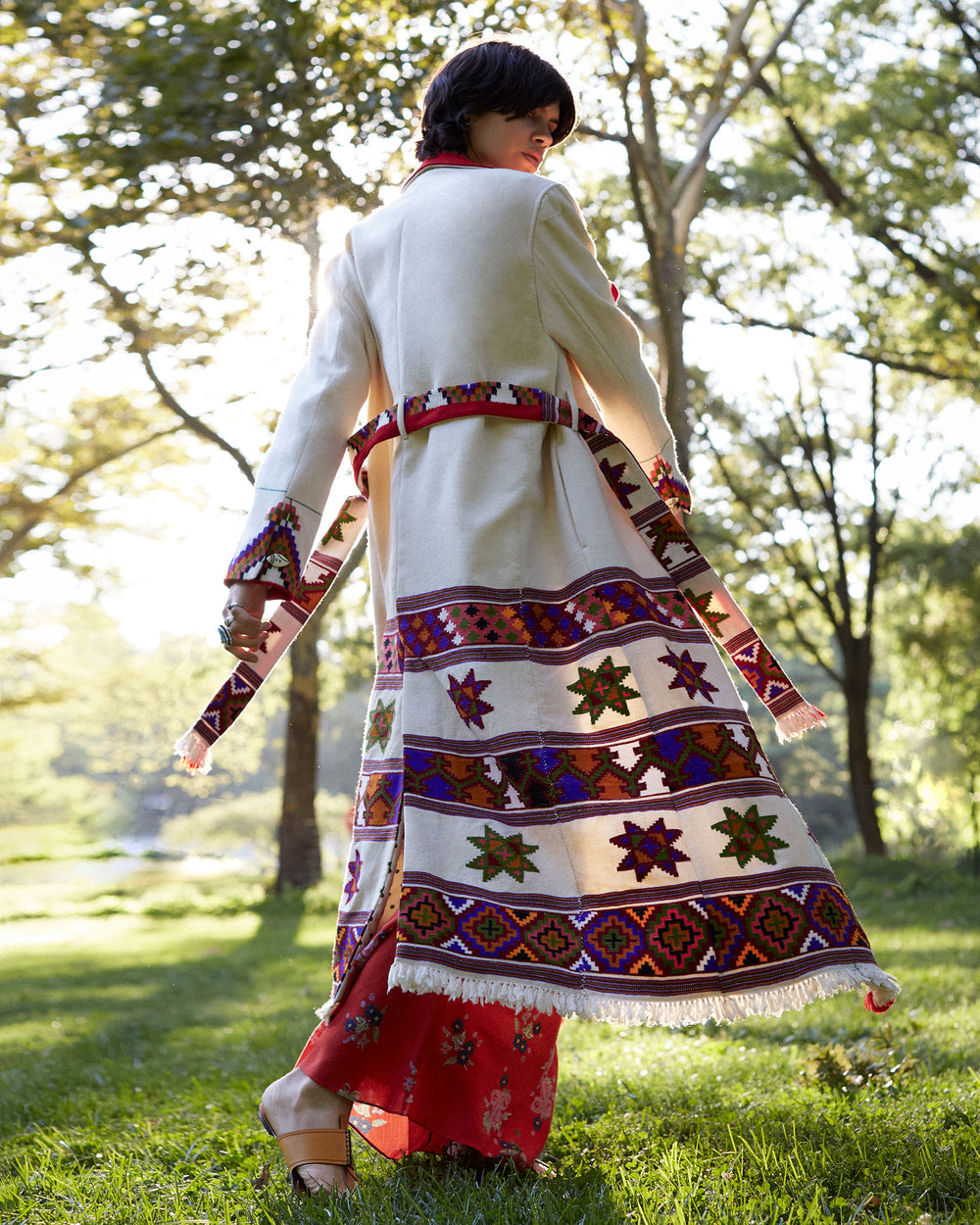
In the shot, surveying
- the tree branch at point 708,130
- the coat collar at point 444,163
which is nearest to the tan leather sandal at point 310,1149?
the coat collar at point 444,163

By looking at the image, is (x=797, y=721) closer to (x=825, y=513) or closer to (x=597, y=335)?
(x=597, y=335)

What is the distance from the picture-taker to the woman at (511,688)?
1781 millimetres

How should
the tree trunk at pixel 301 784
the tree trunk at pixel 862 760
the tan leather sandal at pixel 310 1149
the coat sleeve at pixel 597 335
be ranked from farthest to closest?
the tree trunk at pixel 862 760
the tree trunk at pixel 301 784
the coat sleeve at pixel 597 335
the tan leather sandal at pixel 310 1149

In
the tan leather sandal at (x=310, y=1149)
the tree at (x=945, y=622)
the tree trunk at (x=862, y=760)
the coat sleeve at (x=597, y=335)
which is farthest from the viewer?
the tree trunk at (x=862, y=760)

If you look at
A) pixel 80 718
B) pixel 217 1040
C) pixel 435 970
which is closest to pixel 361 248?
pixel 435 970

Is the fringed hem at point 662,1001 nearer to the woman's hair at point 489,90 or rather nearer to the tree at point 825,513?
the woman's hair at point 489,90

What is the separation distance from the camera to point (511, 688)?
6.35ft

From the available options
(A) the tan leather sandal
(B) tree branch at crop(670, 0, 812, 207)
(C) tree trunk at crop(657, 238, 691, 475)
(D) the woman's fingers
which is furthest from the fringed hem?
(B) tree branch at crop(670, 0, 812, 207)

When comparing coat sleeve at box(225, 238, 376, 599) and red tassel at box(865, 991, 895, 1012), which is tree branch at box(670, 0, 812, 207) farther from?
red tassel at box(865, 991, 895, 1012)

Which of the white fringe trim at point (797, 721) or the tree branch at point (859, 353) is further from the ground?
the tree branch at point (859, 353)

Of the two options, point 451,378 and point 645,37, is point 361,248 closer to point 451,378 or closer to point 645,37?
point 451,378

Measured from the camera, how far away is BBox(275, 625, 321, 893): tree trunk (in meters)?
11.8

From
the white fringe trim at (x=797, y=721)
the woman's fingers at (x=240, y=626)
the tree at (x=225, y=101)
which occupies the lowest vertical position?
the white fringe trim at (x=797, y=721)

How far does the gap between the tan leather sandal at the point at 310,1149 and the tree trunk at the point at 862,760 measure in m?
12.8
